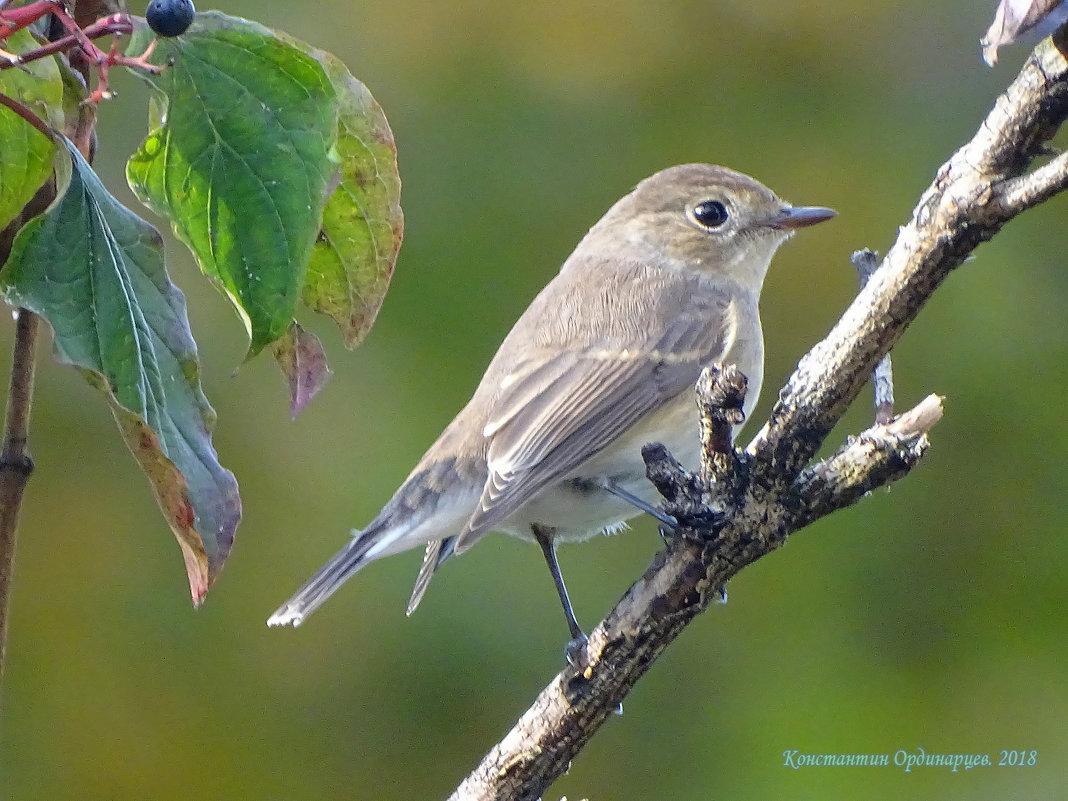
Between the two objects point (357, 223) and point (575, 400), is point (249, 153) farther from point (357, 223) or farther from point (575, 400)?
point (575, 400)

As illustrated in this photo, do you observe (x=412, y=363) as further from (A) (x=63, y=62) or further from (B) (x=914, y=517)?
(A) (x=63, y=62)

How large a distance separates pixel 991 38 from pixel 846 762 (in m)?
3.04

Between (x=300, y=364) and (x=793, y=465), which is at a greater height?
(x=793, y=465)

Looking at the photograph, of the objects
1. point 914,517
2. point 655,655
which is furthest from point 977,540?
point 655,655

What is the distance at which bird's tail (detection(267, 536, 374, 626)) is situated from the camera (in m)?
2.86

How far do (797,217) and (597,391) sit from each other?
0.89 metres

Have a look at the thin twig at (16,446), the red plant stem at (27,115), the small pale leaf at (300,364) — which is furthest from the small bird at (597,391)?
the red plant stem at (27,115)

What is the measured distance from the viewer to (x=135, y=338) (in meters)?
1.53

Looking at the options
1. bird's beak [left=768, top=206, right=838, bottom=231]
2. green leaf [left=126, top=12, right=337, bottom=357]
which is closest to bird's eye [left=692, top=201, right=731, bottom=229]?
bird's beak [left=768, top=206, right=838, bottom=231]

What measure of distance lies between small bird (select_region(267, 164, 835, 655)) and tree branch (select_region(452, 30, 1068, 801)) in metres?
0.65

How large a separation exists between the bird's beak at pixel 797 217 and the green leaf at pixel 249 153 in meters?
2.09

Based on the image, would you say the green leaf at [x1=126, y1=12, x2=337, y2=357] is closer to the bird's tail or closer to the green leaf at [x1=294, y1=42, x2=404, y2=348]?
the green leaf at [x1=294, y1=42, x2=404, y2=348]

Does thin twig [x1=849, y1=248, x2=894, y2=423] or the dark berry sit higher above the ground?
thin twig [x1=849, y1=248, x2=894, y2=423]

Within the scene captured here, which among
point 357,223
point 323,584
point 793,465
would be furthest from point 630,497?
point 357,223
